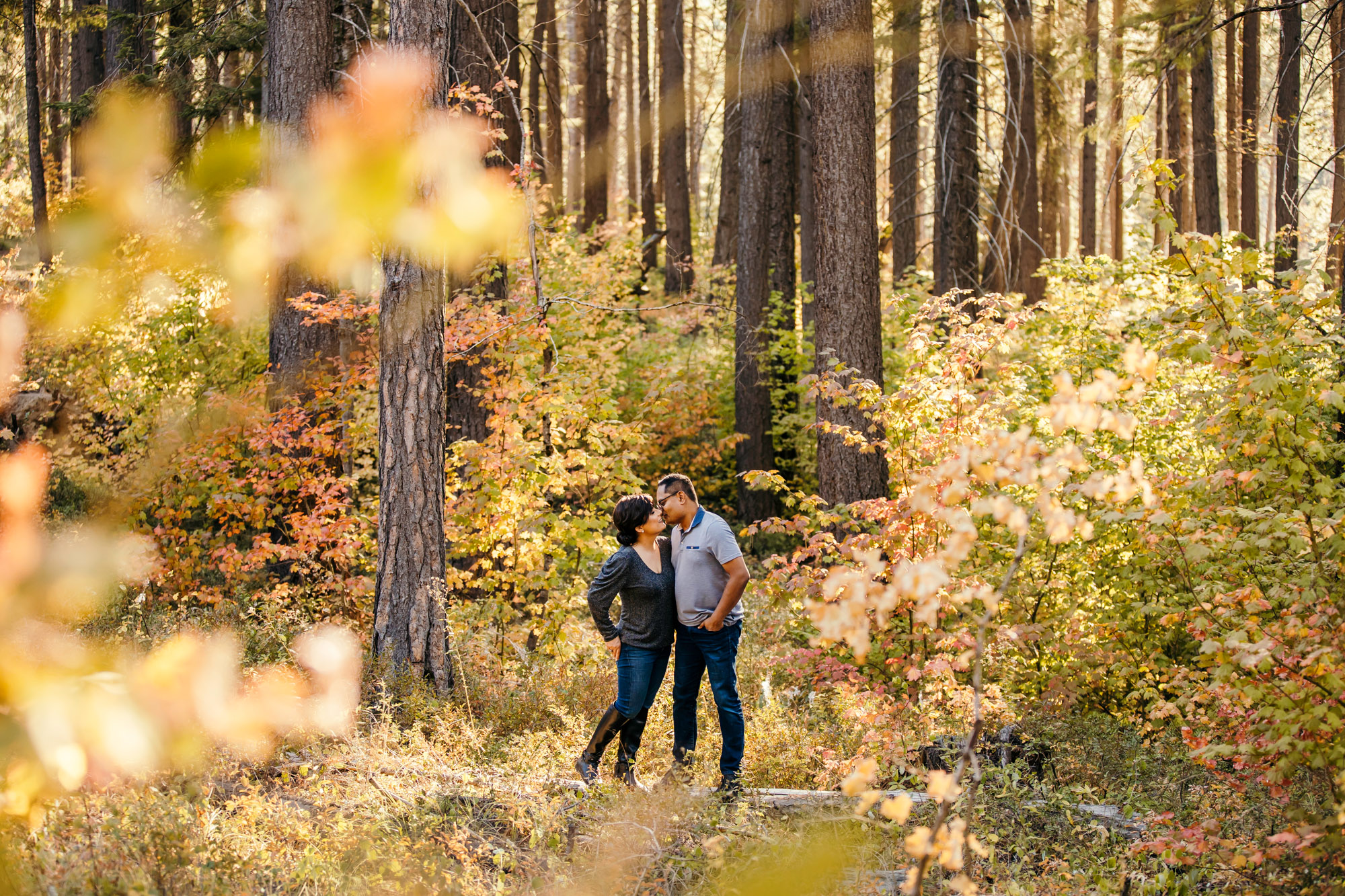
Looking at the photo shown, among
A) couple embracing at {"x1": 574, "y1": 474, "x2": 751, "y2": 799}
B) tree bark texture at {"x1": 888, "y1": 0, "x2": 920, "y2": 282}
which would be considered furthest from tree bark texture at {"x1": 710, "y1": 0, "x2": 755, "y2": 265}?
couple embracing at {"x1": 574, "y1": 474, "x2": 751, "y2": 799}

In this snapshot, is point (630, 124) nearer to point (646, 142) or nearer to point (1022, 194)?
point (646, 142)

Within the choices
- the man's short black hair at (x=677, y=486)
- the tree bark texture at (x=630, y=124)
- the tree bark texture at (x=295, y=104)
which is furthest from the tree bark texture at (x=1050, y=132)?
the tree bark texture at (x=630, y=124)

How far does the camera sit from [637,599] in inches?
200

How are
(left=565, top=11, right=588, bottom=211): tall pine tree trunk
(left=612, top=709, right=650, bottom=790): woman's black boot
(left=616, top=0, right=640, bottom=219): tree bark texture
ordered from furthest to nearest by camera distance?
(left=616, top=0, right=640, bottom=219): tree bark texture
(left=565, top=11, right=588, bottom=211): tall pine tree trunk
(left=612, top=709, right=650, bottom=790): woman's black boot

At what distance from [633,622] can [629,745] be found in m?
0.68

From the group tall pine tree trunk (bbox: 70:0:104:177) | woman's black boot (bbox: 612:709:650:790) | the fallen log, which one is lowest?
the fallen log

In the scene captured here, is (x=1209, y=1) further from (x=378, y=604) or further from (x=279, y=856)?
(x=279, y=856)

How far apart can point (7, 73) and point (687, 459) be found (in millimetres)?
18162

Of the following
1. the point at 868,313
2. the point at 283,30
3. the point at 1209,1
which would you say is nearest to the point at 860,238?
the point at 868,313

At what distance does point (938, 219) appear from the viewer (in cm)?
1214

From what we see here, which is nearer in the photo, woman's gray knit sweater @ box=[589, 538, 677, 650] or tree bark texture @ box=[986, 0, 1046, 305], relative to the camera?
woman's gray knit sweater @ box=[589, 538, 677, 650]

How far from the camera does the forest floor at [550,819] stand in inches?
148

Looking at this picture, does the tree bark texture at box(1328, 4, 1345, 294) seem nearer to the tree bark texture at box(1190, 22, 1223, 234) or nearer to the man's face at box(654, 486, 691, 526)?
the tree bark texture at box(1190, 22, 1223, 234)

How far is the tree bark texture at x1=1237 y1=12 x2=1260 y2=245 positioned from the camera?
16.2 metres
